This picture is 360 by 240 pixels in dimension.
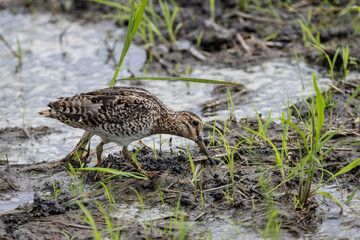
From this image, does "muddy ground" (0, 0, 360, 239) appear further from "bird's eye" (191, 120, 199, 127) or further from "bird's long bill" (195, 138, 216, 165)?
"bird's eye" (191, 120, 199, 127)

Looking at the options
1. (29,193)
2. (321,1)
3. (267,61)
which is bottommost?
(29,193)

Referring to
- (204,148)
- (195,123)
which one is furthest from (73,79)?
(204,148)

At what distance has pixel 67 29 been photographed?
35.2 feet

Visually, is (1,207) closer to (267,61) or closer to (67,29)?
(267,61)

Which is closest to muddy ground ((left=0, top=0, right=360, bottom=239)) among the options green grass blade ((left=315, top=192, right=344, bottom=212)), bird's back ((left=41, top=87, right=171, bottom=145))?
green grass blade ((left=315, top=192, right=344, bottom=212))

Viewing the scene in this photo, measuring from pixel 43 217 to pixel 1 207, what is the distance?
582 mm

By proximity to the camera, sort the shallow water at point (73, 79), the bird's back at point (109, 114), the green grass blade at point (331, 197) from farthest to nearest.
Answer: the shallow water at point (73, 79)
the bird's back at point (109, 114)
the green grass blade at point (331, 197)

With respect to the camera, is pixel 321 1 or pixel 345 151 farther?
pixel 321 1

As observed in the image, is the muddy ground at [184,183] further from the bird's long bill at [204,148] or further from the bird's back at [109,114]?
the bird's back at [109,114]

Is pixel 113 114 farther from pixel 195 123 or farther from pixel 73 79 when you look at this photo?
pixel 73 79

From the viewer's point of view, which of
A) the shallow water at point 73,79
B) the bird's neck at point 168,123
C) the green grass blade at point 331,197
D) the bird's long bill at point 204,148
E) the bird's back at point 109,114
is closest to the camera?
the green grass blade at point 331,197

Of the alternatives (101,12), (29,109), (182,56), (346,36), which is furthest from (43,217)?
(101,12)

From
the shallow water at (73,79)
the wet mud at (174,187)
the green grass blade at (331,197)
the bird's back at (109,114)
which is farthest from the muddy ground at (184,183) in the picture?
the bird's back at (109,114)

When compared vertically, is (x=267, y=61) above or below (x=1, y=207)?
above
